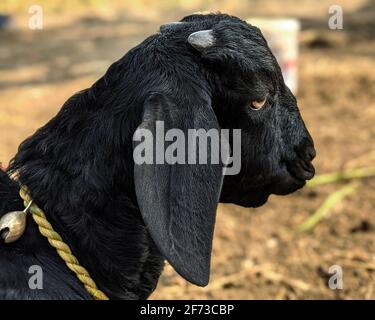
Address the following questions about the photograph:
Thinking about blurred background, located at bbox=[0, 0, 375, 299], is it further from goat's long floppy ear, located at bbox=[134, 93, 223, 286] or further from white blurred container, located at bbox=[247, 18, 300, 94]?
goat's long floppy ear, located at bbox=[134, 93, 223, 286]

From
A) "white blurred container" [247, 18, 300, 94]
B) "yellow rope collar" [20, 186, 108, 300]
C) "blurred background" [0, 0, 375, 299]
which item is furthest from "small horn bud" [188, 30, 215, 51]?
"white blurred container" [247, 18, 300, 94]

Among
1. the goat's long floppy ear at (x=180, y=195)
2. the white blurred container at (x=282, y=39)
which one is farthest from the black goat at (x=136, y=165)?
the white blurred container at (x=282, y=39)

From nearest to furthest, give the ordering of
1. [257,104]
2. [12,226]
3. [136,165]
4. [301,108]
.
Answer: [136,165] → [12,226] → [257,104] → [301,108]

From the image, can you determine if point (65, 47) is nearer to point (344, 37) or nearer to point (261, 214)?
point (344, 37)

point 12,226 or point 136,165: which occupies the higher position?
point 136,165

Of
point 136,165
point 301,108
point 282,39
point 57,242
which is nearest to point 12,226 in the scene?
point 57,242

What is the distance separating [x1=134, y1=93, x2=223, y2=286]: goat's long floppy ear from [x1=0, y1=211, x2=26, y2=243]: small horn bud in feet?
1.66

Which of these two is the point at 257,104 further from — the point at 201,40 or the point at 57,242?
the point at 57,242

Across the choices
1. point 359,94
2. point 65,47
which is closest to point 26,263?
point 359,94

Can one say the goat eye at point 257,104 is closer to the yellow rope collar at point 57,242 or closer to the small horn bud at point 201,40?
the small horn bud at point 201,40

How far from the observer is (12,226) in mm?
2846

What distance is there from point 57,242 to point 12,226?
188 mm

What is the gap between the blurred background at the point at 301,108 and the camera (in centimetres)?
523

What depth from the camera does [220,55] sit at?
9.96ft
